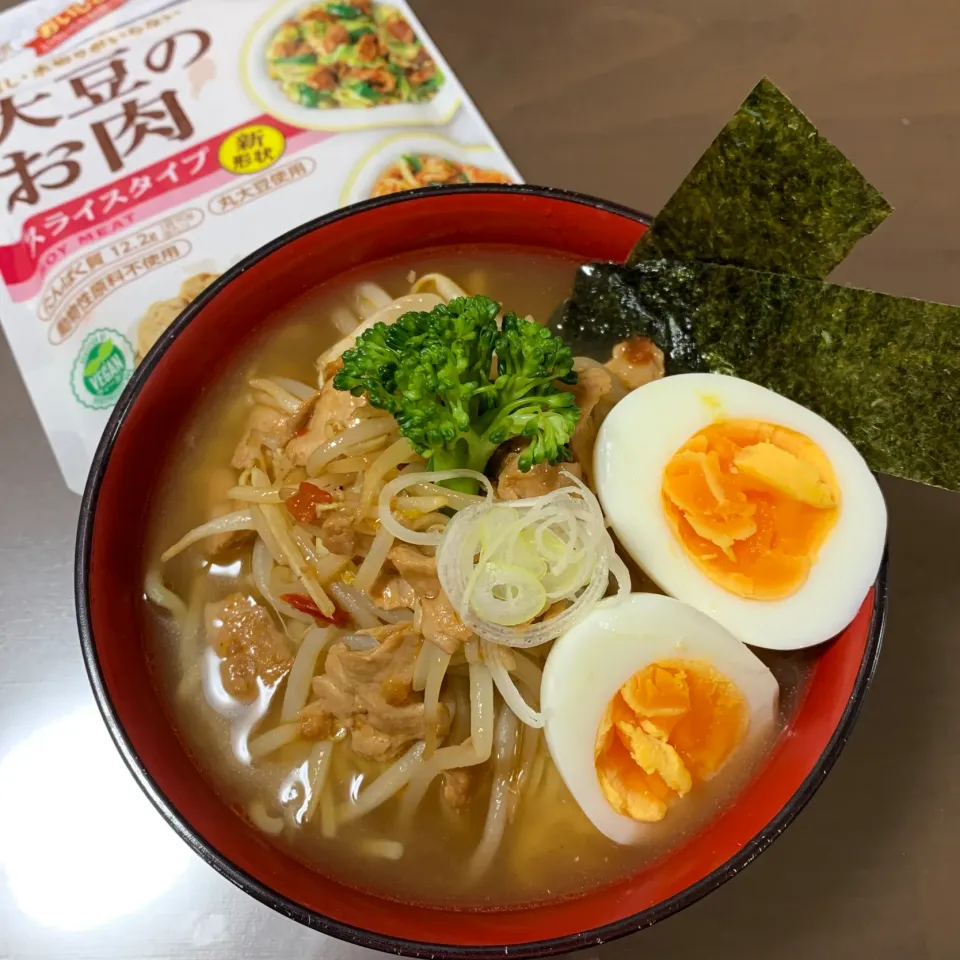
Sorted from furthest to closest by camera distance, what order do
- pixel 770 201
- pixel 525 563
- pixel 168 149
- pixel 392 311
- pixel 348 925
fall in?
pixel 168 149 → pixel 392 311 → pixel 770 201 → pixel 525 563 → pixel 348 925

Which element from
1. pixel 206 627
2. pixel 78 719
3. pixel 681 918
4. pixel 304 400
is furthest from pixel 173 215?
pixel 681 918

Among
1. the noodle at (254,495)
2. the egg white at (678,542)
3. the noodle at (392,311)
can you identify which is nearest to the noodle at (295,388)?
the noodle at (392,311)

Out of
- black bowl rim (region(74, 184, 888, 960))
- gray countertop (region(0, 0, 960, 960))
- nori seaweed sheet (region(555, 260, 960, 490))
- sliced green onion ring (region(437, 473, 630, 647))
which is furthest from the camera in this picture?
gray countertop (region(0, 0, 960, 960))

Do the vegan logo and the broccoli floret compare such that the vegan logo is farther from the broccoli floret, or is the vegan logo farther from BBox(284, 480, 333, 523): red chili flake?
the broccoli floret

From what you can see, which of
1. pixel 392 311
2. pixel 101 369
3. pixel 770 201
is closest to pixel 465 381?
pixel 392 311

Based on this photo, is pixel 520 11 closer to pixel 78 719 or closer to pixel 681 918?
pixel 78 719

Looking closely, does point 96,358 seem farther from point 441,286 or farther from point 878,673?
point 878,673

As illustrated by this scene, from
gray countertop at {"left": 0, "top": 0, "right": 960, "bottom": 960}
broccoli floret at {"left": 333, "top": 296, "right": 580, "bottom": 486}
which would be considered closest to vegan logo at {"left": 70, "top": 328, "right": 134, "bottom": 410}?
gray countertop at {"left": 0, "top": 0, "right": 960, "bottom": 960}
